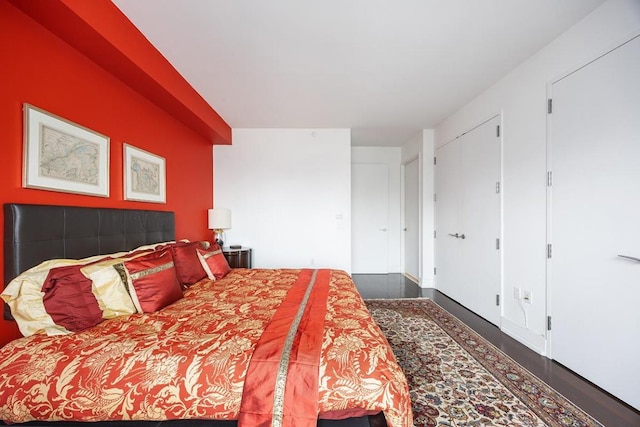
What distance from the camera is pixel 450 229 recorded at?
3.42m

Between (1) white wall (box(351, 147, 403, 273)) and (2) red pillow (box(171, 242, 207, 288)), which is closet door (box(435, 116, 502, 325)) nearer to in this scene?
(1) white wall (box(351, 147, 403, 273))

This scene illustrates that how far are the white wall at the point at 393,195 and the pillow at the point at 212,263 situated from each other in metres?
3.38

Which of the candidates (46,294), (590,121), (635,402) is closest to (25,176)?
(46,294)

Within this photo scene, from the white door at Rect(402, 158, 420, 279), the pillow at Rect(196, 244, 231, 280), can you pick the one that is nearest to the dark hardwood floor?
the white door at Rect(402, 158, 420, 279)

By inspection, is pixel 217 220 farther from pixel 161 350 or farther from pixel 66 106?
pixel 161 350

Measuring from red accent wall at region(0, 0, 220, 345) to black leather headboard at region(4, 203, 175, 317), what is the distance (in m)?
0.09

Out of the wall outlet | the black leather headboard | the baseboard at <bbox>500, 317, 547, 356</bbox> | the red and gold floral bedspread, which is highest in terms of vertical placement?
the black leather headboard

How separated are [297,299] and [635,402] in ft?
7.11

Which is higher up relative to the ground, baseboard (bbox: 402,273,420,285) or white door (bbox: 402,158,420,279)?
white door (bbox: 402,158,420,279)

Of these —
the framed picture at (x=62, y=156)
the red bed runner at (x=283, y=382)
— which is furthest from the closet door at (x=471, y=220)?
the framed picture at (x=62, y=156)

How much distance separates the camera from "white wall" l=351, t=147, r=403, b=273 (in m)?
4.92

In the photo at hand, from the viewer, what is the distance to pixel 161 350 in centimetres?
105

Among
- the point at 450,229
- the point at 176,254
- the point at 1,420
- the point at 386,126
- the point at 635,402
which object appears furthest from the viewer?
the point at 386,126

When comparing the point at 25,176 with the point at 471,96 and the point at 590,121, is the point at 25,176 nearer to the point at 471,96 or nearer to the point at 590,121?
the point at 590,121
